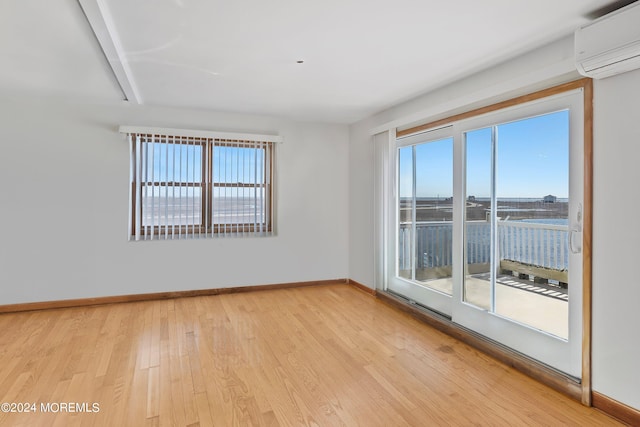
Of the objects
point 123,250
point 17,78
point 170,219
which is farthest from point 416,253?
point 17,78

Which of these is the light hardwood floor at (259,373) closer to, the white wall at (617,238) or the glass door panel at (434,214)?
the white wall at (617,238)

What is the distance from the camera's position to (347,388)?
222 cm

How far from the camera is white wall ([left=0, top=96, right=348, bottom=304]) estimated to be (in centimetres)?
364

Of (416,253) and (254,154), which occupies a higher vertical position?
(254,154)

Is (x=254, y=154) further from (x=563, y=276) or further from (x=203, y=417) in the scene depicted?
(x=563, y=276)

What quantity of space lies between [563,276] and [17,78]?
16.0 feet

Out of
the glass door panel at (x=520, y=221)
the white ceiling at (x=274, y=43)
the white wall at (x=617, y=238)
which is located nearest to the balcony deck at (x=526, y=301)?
the glass door panel at (x=520, y=221)

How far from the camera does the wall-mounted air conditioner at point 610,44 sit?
173 cm

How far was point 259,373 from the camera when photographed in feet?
7.89

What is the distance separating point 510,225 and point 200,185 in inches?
137

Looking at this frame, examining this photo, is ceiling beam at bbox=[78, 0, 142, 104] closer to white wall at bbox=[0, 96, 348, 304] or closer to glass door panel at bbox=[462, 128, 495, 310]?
white wall at bbox=[0, 96, 348, 304]

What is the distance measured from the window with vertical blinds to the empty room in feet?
0.09

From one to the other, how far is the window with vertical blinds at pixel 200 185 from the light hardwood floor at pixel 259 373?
1.14 meters

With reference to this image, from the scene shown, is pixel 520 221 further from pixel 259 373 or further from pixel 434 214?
pixel 259 373
